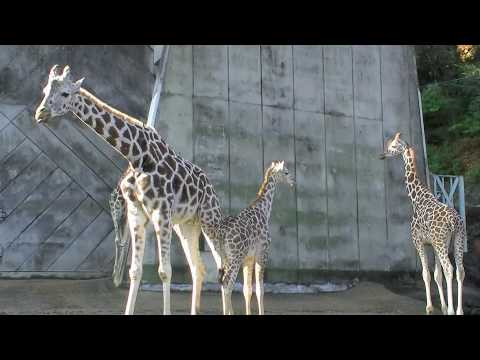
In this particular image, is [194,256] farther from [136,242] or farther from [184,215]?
[136,242]

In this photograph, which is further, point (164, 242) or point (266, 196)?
point (266, 196)

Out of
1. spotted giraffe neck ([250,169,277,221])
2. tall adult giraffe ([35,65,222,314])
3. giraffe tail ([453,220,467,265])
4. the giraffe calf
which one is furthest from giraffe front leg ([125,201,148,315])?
giraffe tail ([453,220,467,265])

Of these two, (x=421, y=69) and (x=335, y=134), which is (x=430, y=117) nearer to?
(x=421, y=69)

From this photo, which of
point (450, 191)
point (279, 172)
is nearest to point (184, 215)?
point (279, 172)

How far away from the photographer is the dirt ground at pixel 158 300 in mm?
12703

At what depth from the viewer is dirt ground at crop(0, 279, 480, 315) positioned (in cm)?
1270

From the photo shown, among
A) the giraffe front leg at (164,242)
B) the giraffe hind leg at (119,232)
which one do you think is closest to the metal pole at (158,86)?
the giraffe hind leg at (119,232)

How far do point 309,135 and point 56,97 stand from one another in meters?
9.10

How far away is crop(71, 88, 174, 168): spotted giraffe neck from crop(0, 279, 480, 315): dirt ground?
3.60 metres

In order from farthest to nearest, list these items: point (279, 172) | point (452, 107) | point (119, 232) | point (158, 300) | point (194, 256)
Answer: point (452, 107) → point (119, 232) → point (158, 300) → point (279, 172) → point (194, 256)

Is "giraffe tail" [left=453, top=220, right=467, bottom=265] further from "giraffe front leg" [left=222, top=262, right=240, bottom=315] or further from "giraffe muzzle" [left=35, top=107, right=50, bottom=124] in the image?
"giraffe muzzle" [left=35, top=107, right=50, bottom=124]

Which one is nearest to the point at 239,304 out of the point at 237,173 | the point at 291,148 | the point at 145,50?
the point at 237,173

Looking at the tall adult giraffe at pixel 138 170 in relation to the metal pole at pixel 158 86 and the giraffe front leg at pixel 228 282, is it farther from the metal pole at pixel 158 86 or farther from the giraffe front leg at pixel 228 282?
the metal pole at pixel 158 86

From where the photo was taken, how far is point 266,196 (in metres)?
11.9
